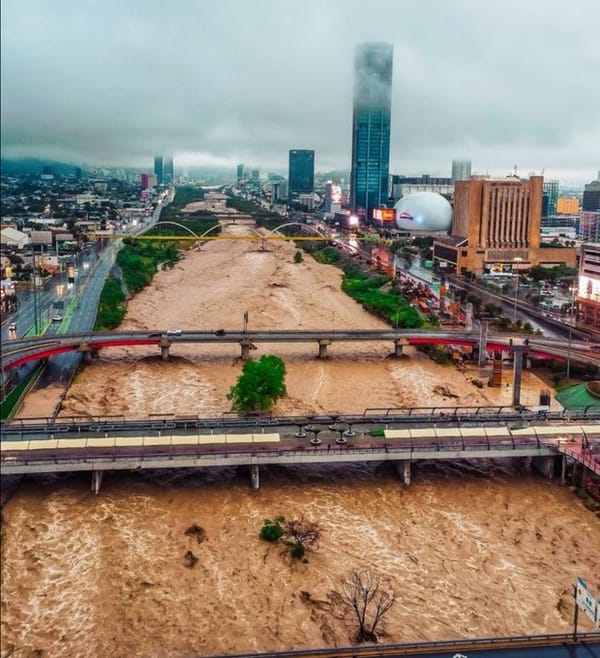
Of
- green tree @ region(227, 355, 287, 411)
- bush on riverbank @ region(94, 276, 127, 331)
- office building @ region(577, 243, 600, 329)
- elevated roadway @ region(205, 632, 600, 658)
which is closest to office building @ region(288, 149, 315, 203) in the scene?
bush on riverbank @ region(94, 276, 127, 331)

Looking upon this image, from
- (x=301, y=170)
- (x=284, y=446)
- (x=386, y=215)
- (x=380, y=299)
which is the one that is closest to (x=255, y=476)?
(x=284, y=446)

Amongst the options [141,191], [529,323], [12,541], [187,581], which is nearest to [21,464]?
[12,541]

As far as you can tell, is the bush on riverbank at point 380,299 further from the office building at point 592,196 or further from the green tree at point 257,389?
the office building at point 592,196

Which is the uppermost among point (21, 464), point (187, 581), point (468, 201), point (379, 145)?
point (379, 145)

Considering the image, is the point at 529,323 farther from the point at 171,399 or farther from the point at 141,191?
the point at 141,191

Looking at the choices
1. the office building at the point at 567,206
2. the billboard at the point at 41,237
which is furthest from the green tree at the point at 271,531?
the office building at the point at 567,206

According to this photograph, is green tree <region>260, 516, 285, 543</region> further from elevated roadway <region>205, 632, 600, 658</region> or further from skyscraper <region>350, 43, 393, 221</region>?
skyscraper <region>350, 43, 393, 221</region>
